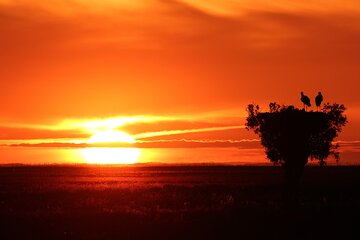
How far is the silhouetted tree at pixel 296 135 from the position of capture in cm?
6450

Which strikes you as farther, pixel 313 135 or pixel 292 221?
pixel 313 135

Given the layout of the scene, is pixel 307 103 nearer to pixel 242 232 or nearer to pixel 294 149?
pixel 294 149

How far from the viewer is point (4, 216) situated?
129 feet

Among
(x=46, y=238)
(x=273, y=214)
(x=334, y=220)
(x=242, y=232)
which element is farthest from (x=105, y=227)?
(x=334, y=220)

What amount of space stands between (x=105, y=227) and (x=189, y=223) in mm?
4550

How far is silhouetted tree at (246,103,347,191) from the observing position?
64.5 meters


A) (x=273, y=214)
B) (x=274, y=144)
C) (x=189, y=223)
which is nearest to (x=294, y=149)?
(x=274, y=144)

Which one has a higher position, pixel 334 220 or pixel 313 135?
pixel 313 135

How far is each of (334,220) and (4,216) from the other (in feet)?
62.3

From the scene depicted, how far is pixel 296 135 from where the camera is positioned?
6456 cm

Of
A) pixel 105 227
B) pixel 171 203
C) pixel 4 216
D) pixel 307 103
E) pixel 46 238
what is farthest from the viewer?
pixel 307 103

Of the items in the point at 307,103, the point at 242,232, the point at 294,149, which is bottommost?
the point at 242,232

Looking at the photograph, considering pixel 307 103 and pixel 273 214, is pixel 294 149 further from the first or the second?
pixel 273 214

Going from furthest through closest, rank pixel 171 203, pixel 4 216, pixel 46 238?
pixel 171 203
pixel 4 216
pixel 46 238
